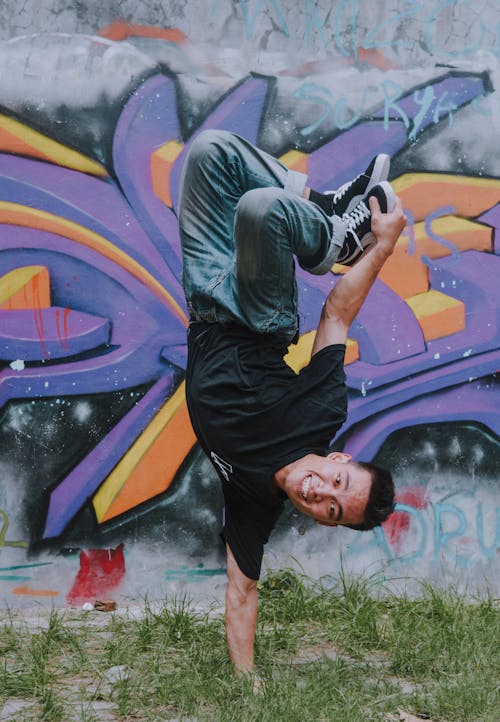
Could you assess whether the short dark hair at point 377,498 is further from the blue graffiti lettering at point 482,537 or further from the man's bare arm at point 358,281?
the blue graffiti lettering at point 482,537

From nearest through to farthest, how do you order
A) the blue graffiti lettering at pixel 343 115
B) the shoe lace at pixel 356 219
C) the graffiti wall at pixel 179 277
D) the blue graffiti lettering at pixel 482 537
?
the shoe lace at pixel 356 219
the graffiti wall at pixel 179 277
the blue graffiti lettering at pixel 343 115
the blue graffiti lettering at pixel 482 537

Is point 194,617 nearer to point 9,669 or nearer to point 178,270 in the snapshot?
point 9,669

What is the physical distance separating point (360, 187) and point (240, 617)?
190 cm

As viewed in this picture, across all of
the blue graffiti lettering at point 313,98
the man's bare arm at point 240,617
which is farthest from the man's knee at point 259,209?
the blue graffiti lettering at point 313,98

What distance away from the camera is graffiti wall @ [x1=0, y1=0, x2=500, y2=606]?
4.76 metres

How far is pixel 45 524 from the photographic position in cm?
479

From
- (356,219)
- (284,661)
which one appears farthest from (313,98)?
(284,661)

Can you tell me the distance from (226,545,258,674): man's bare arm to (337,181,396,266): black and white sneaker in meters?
1.40

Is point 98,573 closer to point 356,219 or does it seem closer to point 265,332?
point 265,332

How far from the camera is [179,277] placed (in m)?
4.85

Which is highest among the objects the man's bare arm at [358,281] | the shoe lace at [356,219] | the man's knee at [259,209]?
the man's knee at [259,209]

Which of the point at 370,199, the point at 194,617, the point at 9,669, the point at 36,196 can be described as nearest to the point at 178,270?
the point at 36,196

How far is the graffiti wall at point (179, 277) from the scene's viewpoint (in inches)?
187

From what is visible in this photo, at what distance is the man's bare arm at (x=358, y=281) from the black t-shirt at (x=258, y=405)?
3.1 inches
